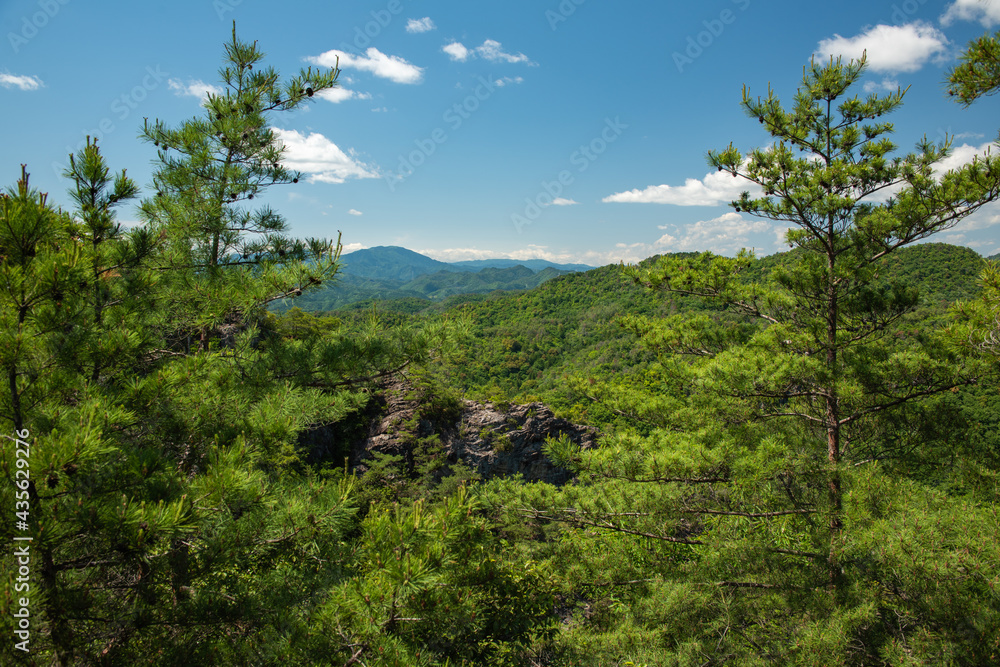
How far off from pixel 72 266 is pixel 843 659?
560cm

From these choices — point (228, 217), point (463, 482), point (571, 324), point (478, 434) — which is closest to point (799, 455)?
point (463, 482)

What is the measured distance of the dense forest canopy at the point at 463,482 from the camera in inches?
72.3

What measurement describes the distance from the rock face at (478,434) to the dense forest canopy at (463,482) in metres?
12.9

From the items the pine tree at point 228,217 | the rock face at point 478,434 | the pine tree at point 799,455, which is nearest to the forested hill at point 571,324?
the rock face at point 478,434

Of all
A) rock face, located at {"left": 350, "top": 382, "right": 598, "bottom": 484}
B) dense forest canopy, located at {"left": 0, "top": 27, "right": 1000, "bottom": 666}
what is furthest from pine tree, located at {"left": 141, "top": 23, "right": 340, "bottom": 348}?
rock face, located at {"left": 350, "top": 382, "right": 598, "bottom": 484}

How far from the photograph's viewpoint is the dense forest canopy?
1837 mm

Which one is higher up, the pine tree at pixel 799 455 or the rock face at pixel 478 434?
the pine tree at pixel 799 455

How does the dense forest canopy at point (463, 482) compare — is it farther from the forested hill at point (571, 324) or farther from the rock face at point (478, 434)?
the forested hill at point (571, 324)

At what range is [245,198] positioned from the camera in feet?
11.2

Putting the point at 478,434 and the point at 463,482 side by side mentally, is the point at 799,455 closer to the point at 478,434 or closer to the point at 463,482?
the point at 463,482

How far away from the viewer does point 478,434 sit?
1908cm

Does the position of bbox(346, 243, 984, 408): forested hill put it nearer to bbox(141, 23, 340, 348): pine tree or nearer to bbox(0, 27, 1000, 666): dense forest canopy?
bbox(0, 27, 1000, 666): dense forest canopy

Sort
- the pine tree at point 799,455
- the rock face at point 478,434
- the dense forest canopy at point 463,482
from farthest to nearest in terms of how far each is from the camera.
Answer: the rock face at point 478,434 → the pine tree at point 799,455 → the dense forest canopy at point 463,482

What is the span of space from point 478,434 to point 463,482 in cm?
1656
